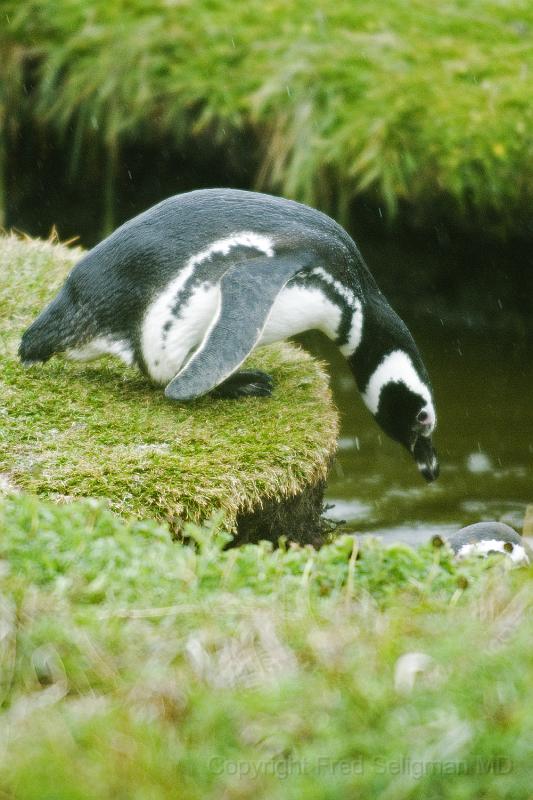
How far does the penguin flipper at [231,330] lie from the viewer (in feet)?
9.78

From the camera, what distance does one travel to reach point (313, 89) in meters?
6.01

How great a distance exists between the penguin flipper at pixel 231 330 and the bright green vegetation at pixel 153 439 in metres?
0.22

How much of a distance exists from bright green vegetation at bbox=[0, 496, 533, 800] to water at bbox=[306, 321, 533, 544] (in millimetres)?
1958

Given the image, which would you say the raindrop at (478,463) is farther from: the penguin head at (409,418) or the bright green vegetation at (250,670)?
the bright green vegetation at (250,670)

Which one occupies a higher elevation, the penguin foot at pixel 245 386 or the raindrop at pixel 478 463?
the penguin foot at pixel 245 386

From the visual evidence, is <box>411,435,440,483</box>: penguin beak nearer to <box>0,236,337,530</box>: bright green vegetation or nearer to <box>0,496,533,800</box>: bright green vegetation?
<box>0,236,337,530</box>: bright green vegetation

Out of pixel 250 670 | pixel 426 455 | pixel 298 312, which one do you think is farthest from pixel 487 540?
pixel 250 670

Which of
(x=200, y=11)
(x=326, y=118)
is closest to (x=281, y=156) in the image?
(x=326, y=118)

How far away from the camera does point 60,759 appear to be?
124 cm

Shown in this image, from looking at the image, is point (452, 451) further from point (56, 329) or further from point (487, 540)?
point (56, 329)

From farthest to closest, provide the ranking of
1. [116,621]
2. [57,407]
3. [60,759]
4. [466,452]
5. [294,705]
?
[466,452]
[57,407]
[116,621]
[294,705]
[60,759]

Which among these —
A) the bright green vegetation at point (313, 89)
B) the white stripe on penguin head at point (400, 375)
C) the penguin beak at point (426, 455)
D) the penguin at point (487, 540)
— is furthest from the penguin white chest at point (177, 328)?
the bright green vegetation at point (313, 89)

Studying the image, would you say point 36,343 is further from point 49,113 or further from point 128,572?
point 49,113

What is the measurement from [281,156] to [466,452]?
7.47 ft
